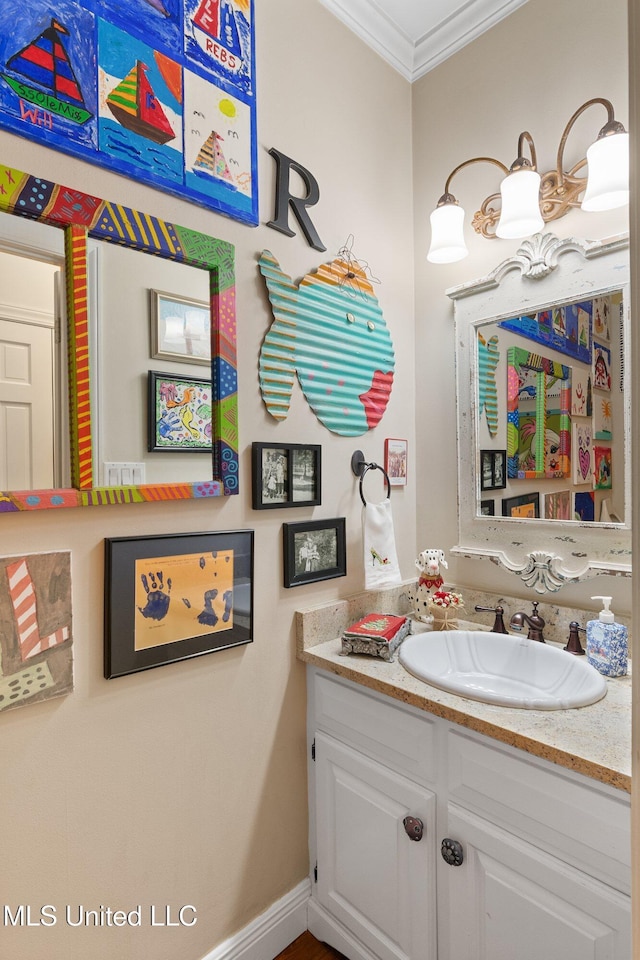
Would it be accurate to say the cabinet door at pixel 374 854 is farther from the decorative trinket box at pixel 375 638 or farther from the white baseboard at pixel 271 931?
the decorative trinket box at pixel 375 638

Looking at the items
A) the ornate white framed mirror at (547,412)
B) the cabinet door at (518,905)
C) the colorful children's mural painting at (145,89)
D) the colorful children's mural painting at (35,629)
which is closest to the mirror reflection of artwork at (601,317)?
the ornate white framed mirror at (547,412)

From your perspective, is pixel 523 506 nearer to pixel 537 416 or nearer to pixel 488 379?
pixel 537 416

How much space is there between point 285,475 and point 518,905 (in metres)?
1.09

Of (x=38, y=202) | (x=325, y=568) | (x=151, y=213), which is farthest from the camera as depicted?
(x=325, y=568)

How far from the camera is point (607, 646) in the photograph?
1.27m

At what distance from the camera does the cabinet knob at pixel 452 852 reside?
3.68 ft

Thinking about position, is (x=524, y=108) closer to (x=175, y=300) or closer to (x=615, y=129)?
(x=615, y=129)

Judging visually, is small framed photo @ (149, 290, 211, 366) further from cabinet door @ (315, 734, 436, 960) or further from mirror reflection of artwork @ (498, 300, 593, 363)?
cabinet door @ (315, 734, 436, 960)

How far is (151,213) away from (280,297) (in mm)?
391

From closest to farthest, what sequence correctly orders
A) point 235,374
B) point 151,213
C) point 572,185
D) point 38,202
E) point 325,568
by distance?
point 38,202 → point 151,213 → point 235,374 → point 572,185 → point 325,568

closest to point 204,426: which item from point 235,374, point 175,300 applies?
point 235,374

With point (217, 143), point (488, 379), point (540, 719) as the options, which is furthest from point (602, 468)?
point (217, 143)

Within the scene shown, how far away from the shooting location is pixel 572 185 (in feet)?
4.69

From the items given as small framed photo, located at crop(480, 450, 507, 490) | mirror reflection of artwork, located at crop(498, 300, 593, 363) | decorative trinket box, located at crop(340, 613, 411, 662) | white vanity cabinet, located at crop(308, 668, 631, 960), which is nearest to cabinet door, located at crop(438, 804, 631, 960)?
white vanity cabinet, located at crop(308, 668, 631, 960)
